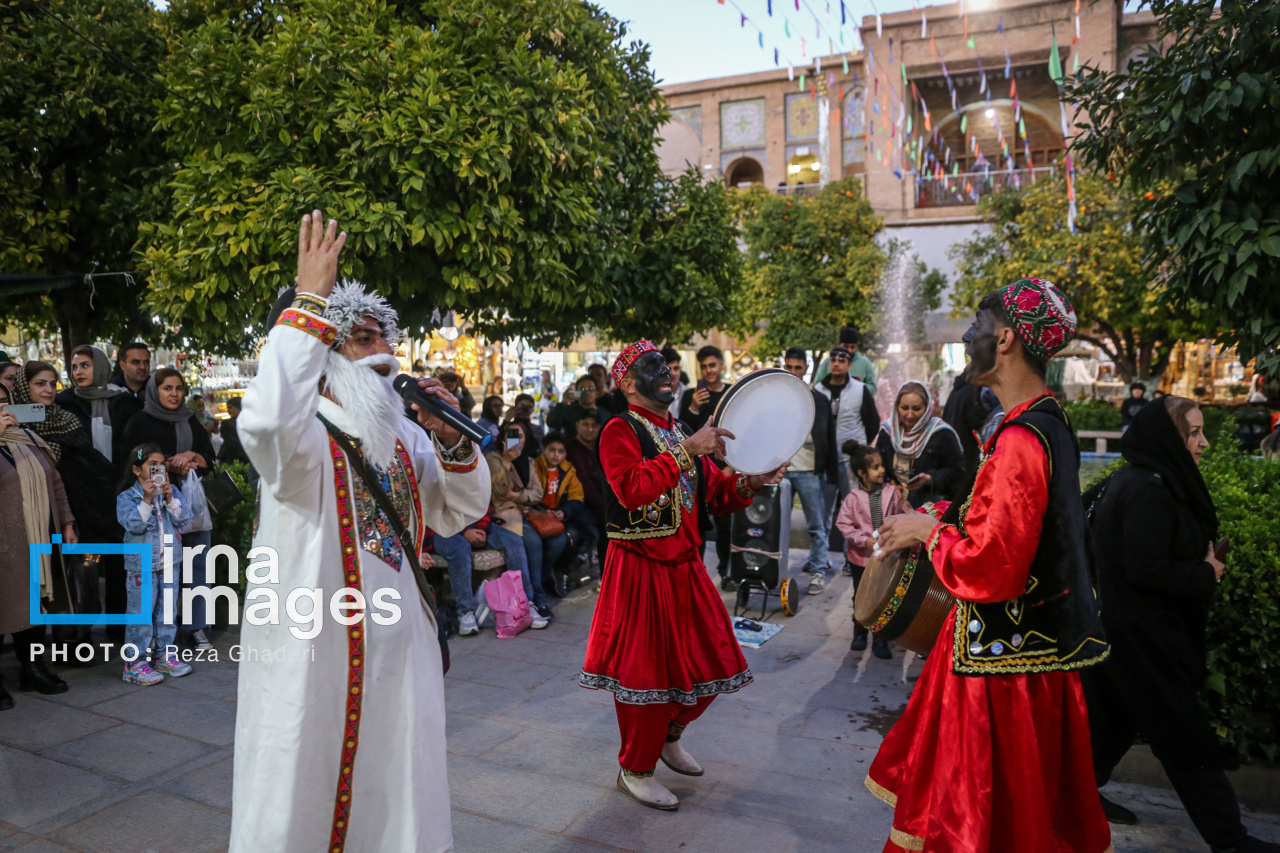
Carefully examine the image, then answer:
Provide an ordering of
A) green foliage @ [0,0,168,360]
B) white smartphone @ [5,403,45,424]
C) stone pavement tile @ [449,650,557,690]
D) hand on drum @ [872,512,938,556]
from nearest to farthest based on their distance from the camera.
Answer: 1. hand on drum @ [872,512,938,556]
2. white smartphone @ [5,403,45,424]
3. stone pavement tile @ [449,650,557,690]
4. green foliage @ [0,0,168,360]

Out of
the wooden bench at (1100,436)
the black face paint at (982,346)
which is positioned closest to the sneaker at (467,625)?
the black face paint at (982,346)

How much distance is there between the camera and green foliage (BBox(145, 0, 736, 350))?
20.6ft

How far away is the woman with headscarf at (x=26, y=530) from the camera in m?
5.05

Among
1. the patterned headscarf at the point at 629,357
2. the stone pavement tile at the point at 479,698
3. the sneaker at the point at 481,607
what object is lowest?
the stone pavement tile at the point at 479,698

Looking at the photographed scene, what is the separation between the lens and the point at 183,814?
3729 mm

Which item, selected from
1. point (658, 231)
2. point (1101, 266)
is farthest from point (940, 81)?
point (658, 231)

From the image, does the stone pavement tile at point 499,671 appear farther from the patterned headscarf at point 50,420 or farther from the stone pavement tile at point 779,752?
the patterned headscarf at point 50,420

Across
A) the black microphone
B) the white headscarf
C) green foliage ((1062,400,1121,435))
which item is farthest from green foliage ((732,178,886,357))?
the black microphone

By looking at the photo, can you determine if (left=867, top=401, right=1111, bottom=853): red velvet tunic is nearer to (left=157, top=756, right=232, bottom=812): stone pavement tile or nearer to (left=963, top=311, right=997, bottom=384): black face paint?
(left=963, top=311, right=997, bottom=384): black face paint

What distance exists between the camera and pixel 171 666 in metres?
5.52

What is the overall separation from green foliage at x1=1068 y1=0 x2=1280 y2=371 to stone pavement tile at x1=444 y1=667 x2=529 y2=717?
4665 mm

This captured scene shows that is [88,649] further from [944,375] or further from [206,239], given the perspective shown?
[944,375]

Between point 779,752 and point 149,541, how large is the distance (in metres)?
4.13

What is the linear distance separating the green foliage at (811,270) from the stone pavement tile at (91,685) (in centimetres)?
1817
